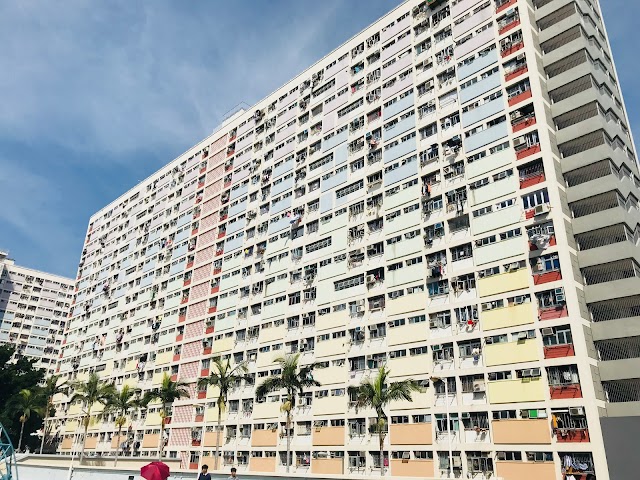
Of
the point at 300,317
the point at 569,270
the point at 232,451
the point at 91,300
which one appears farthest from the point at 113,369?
the point at 569,270

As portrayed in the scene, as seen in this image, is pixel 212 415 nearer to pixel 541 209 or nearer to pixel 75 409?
pixel 75 409

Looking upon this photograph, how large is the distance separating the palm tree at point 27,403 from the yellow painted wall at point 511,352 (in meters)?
61.2

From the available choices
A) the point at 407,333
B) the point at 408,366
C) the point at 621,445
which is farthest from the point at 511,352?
the point at 407,333

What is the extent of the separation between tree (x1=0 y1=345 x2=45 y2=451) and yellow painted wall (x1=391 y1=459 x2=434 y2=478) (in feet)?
197

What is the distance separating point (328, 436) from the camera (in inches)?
1913

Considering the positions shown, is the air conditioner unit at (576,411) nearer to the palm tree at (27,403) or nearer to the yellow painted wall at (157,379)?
the yellow painted wall at (157,379)

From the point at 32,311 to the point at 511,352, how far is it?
123 meters

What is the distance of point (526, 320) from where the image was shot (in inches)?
1529

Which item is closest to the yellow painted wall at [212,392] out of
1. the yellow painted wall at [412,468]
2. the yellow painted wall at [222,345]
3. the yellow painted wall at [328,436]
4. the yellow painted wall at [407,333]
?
the yellow painted wall at [222,345]

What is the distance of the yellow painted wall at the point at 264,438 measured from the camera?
5328 centimetres

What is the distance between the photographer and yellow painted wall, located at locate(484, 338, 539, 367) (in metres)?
37.8

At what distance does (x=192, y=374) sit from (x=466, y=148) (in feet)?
138

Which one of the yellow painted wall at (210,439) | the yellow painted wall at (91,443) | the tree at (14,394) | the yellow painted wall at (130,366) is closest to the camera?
the yellow painted wall at (210,439)

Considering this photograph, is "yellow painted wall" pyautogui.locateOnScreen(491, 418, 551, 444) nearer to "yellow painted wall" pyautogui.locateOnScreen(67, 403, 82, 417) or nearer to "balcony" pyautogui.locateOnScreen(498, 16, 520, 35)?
"balcony" pyautogui.locateOnScreen(498, 16, 520, 35)
